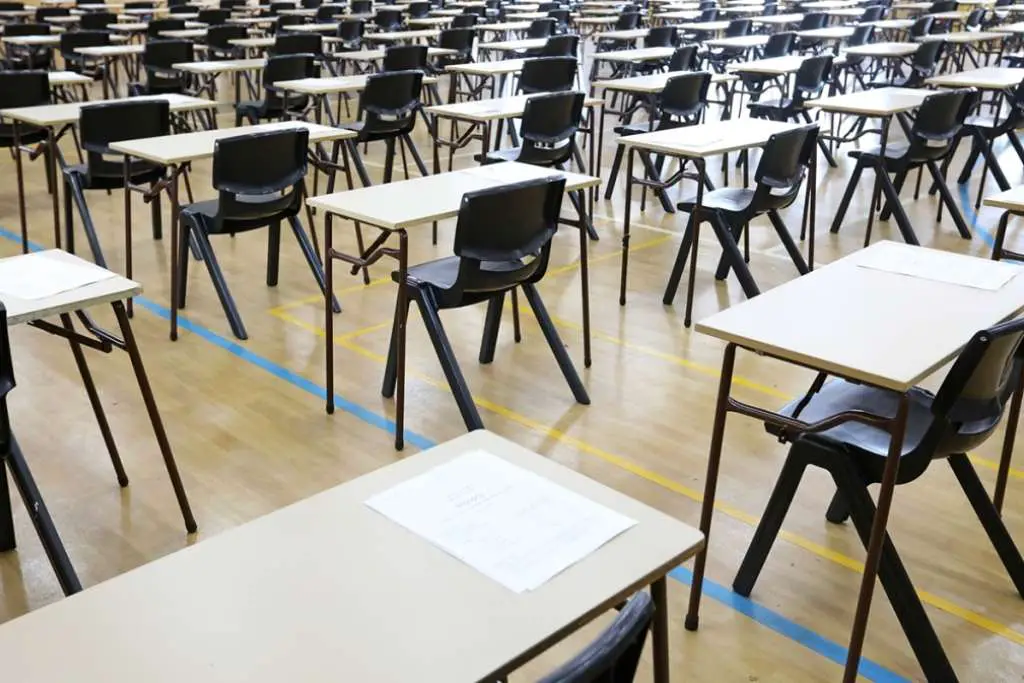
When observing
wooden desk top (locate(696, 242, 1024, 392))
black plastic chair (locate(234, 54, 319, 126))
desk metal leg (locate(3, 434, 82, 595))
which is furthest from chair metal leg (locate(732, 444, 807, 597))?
black plastic chair (locate(234, 54, 319, 126))

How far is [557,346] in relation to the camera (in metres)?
3.75

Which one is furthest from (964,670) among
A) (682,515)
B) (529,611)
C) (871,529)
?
(529,611)

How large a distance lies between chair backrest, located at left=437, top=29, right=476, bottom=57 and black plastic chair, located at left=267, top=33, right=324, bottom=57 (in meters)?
1.25

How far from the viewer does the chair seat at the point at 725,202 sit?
450cm

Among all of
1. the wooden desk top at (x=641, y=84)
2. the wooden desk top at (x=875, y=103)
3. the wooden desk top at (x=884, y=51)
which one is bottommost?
the wooden desk top at (x=641, y=84)

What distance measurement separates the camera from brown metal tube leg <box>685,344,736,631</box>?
90.1 inches

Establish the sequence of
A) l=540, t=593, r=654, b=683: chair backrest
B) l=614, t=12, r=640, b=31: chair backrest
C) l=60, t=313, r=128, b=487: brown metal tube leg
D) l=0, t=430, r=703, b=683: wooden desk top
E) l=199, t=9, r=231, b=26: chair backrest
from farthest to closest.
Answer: l=614, t=12, r=640, b=31: chair backrest < l=199, t=9, r=231, b=26: chair backrest < l=60, t=313, r=128, b=487: brown metal tube leg < l=0, t=430, r=703, b=683: wooden desk top < l=540, t=593, r=654, b=683: chair backrest

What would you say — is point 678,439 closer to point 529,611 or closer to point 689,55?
point 529,611

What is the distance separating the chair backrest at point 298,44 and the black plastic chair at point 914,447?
682cm

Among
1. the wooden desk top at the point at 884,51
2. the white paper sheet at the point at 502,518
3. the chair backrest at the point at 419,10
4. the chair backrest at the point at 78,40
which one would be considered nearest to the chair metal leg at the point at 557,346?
the white paper sheet at the point at 502,518

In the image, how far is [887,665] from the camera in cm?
238

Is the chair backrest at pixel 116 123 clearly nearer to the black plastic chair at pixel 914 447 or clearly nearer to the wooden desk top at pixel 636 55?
the black plastic chair at pixel 914 447

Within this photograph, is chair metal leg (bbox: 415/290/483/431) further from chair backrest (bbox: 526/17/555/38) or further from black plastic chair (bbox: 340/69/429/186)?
chair backrest (bbox: 526/17/555/38)

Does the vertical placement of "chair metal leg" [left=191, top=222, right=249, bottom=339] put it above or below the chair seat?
below
